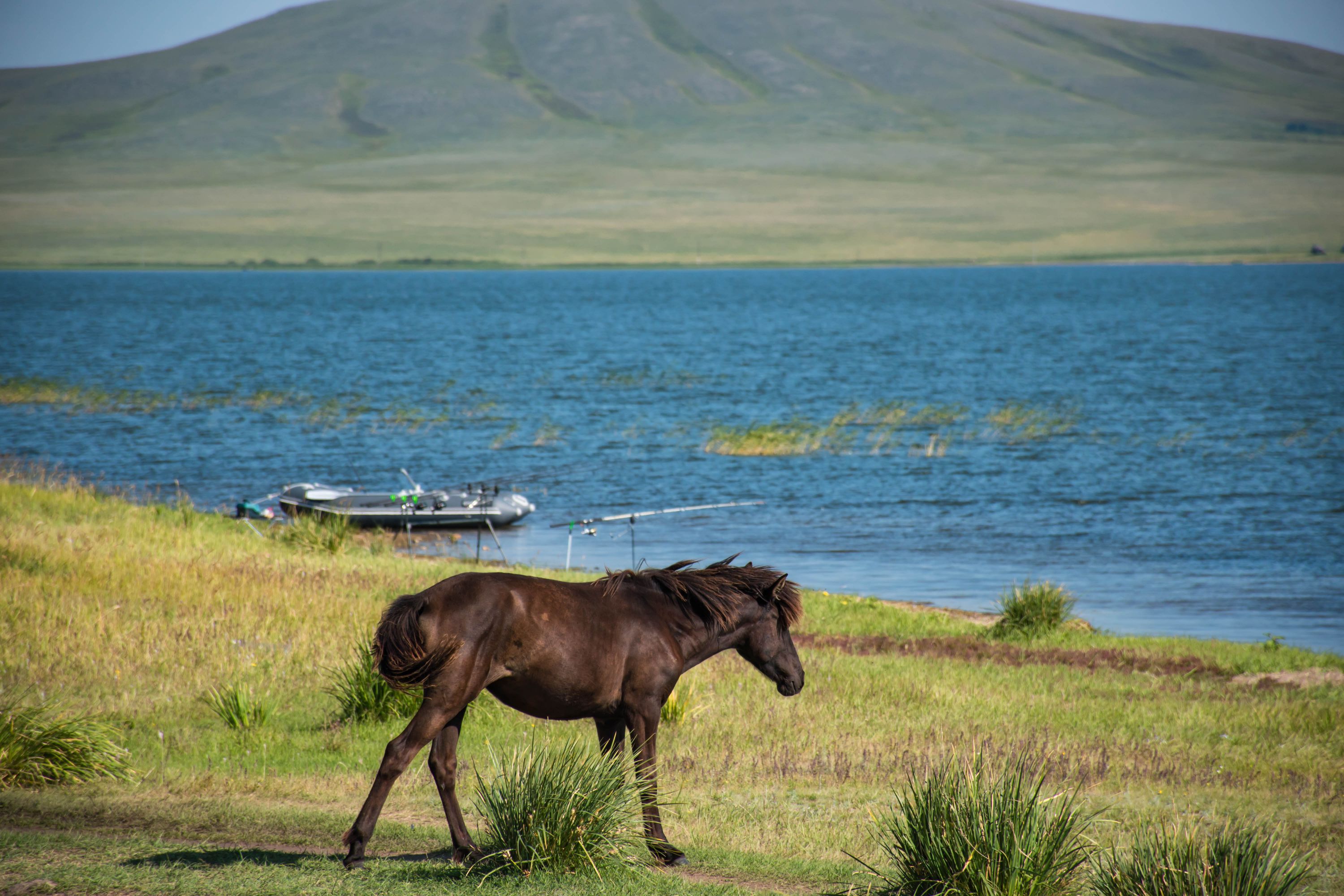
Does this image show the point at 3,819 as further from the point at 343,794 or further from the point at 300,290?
the point at 300,290

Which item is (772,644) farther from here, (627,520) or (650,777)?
(627,520)

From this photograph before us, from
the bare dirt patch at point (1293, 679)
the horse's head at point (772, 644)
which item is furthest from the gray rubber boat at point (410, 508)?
the horse's head at point (772, 644)

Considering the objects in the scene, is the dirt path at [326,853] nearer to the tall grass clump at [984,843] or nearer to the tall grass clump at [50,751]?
the tall grass clump at [984,843]

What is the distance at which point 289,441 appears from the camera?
44812 millimetres

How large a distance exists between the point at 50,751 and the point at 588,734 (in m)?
4.60

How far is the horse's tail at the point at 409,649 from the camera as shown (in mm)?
7223

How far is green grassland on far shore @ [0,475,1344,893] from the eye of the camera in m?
8.21

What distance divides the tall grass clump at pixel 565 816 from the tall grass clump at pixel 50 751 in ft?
13.2

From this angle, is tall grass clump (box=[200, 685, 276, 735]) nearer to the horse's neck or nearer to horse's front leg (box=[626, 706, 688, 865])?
horse's front leg (box=[626, 706, 688, 865])

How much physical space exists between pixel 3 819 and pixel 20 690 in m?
3.32

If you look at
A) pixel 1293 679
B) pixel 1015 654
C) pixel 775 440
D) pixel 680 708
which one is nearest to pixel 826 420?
pixel 775 440

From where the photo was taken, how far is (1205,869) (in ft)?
21.8

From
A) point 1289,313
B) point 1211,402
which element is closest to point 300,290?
point 1289,313

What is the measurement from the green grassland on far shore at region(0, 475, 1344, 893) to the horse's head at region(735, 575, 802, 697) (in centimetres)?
125
